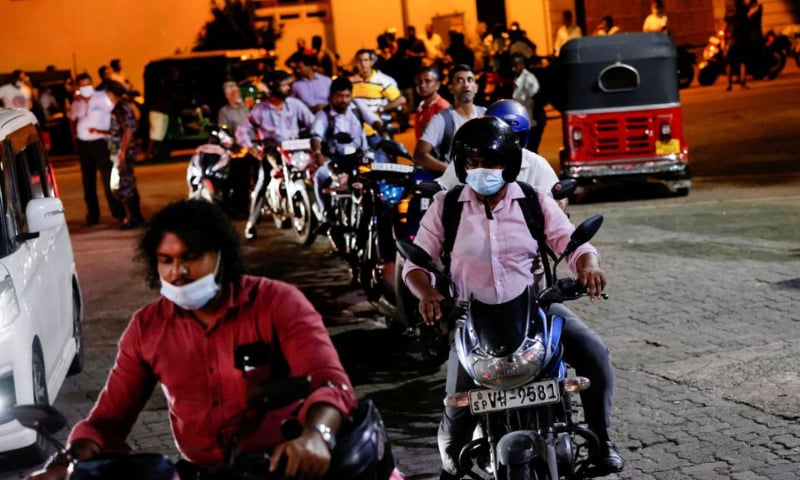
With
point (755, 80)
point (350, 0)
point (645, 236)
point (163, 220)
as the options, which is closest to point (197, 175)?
point (645, 236)

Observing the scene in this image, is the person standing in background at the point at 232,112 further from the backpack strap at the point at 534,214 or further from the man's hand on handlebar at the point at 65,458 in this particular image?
the man's hand on handlebar at the point at 65,458

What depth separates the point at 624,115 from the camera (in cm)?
1599

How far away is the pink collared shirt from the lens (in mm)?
5504

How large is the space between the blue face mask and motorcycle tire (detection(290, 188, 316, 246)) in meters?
9.21

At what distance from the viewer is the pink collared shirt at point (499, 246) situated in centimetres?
550

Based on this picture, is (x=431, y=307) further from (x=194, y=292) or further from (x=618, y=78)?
(x=618, y=78)

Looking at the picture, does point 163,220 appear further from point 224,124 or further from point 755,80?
point 755,80

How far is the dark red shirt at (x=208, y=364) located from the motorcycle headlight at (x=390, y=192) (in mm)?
6356

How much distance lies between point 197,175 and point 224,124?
817 mm

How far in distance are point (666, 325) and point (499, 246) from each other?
3.95 m

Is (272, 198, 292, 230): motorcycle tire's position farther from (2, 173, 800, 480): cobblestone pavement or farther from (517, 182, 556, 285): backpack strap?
(517, 182, 556, 285): backpack strap

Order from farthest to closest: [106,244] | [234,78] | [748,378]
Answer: [234,78]
[106,244]
[748,378]

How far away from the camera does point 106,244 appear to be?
655 inches

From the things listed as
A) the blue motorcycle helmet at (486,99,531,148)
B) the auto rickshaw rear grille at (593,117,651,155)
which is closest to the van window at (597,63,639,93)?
the auto rickshaw rear grille at (593,117,651,155)
